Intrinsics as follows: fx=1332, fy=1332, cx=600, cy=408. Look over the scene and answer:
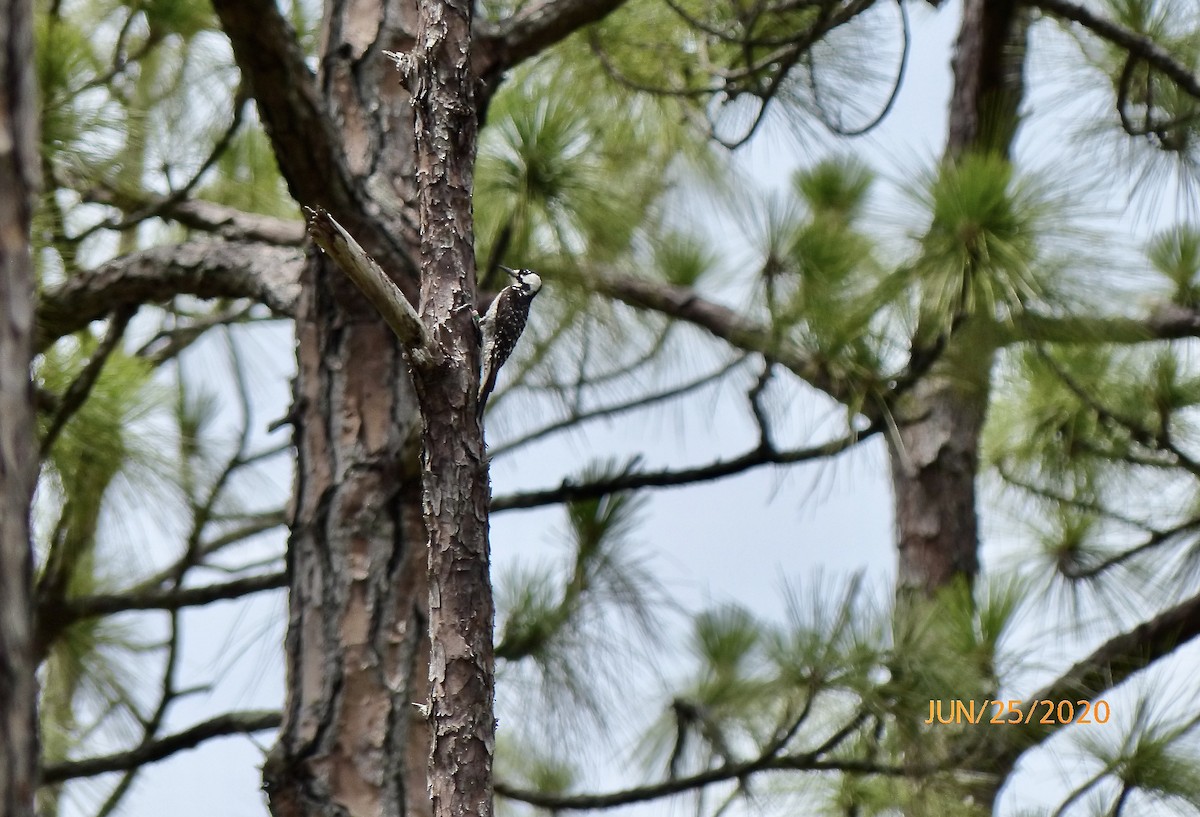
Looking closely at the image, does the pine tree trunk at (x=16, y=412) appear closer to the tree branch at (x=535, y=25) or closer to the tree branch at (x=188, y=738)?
the tree branch at (x=535, y=25)

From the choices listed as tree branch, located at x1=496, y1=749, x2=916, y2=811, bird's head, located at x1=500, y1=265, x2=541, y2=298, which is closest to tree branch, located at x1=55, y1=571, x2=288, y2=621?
tree branch, located at x1=496, y1=749, x2=916, y2=811

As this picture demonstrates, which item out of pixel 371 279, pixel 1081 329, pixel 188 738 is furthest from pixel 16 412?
pixel 1081 329

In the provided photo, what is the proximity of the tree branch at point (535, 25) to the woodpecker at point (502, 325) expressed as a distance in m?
0.71

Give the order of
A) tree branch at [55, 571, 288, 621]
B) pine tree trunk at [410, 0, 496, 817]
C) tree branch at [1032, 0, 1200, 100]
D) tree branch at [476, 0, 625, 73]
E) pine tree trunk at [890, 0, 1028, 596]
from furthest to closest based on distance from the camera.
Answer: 1. pine tree trunk at [890, 0, 1028, 596]
2. tree branch at [1032, 0, 1200, 100]
3. tree branch at [55, 571, 288, 621]
4. tree branch at [476, 0, 625, 73]
5. pine tree trunk at [410, 0, 496, 817]

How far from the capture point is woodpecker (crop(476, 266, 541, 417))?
932mm

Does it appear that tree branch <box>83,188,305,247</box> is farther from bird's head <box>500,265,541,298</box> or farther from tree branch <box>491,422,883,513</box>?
bird's head <box>500,265,541,298</box>

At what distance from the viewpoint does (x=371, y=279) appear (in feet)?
2.71

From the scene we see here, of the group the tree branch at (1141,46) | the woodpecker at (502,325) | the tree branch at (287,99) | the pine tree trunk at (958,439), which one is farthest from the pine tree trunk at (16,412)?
the pine tree trunk at (958,439)

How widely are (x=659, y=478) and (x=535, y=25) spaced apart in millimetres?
599

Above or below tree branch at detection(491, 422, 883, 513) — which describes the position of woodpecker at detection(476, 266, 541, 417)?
below

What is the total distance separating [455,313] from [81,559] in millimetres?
1760

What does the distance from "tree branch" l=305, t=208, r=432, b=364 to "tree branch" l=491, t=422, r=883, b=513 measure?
0.87m

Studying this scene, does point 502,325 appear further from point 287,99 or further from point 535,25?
point 535,25

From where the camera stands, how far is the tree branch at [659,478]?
1.71 metres
